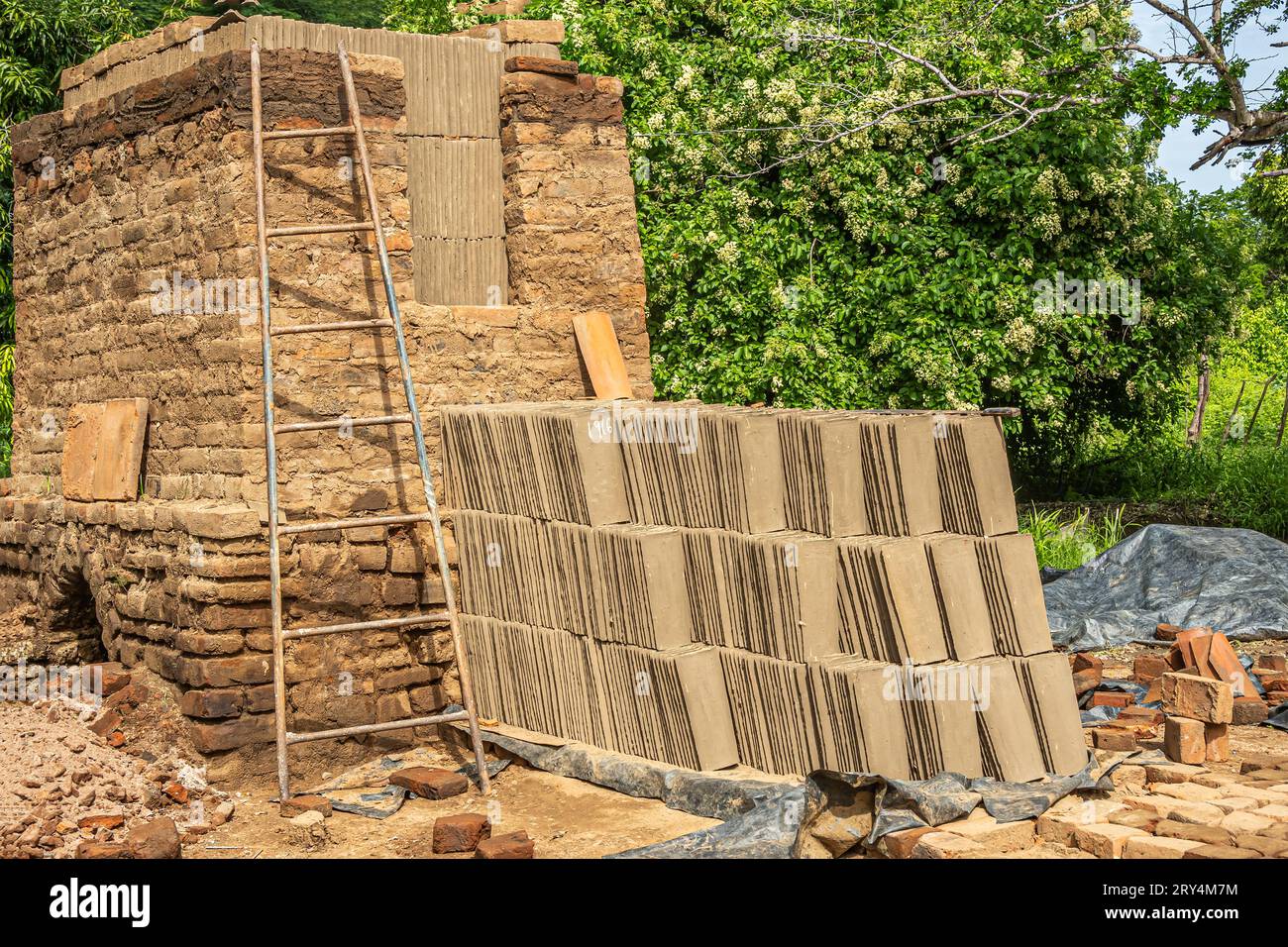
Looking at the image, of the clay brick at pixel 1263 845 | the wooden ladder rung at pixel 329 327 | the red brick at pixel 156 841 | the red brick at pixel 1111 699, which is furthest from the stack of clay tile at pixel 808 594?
the red brick at pixel 156 841

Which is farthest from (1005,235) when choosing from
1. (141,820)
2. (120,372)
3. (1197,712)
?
(141,820)

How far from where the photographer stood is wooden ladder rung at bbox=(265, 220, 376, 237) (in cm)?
643

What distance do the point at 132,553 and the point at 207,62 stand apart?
2.58 meters

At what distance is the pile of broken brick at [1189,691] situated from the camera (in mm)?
5711

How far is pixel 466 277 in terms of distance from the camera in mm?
7406

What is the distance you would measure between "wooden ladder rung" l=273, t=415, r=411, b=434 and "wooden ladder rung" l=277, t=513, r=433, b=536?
1.50 ft

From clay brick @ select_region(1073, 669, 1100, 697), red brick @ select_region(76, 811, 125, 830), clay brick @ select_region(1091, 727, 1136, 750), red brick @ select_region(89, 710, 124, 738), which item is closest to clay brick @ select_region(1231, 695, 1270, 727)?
clay brick @ select_region(1073, 669, 1100, 697)

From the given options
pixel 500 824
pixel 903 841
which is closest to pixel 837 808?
pixel 903 841

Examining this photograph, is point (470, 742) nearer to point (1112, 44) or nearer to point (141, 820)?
point (141, 820)

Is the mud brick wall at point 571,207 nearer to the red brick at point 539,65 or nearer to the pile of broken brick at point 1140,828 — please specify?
the red brick at point 539,65

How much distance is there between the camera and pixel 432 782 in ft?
20.0

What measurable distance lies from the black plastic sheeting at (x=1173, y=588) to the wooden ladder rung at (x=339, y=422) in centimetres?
486

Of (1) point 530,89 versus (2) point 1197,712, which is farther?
(1) point 530,89
